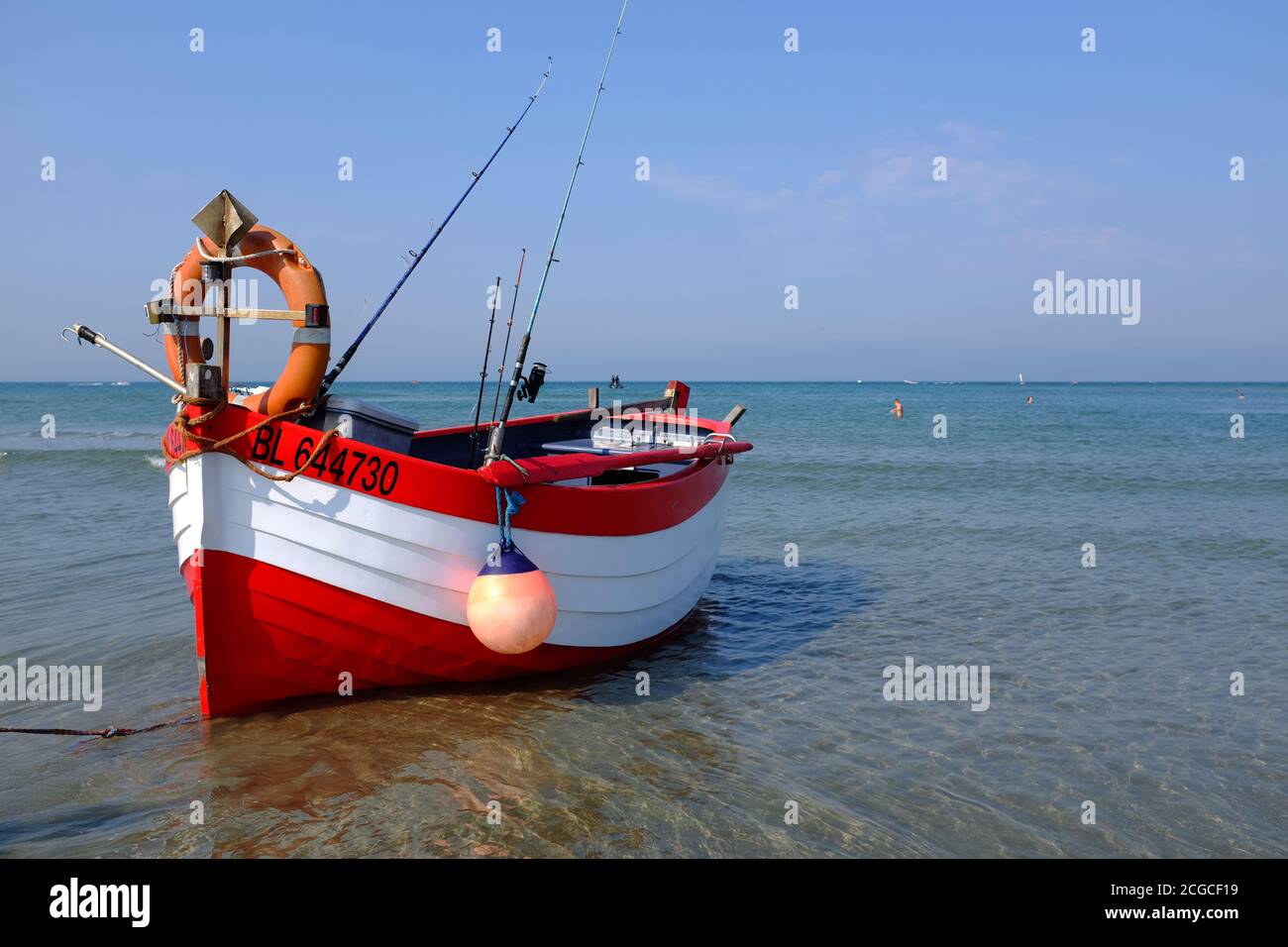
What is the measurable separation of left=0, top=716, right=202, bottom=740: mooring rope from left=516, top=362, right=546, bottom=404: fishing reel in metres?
3.27

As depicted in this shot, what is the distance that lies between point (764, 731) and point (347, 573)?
2939 mm

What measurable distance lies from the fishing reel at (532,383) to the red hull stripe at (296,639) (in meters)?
2.08

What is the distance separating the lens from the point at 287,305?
560 cm

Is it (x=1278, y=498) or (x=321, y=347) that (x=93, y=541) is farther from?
(x=1278, y=498)

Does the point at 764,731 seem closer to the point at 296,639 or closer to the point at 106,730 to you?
the point at 296,639

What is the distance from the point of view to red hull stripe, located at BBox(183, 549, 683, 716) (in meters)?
5.37

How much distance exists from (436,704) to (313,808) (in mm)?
1526

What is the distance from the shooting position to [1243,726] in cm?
586

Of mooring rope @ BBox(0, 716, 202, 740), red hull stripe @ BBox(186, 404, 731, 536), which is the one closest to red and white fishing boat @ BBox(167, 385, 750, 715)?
red hull stripe @ BBox(186, 404, 731, 536)

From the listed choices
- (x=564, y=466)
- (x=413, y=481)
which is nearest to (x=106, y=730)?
(x=413, y=481)

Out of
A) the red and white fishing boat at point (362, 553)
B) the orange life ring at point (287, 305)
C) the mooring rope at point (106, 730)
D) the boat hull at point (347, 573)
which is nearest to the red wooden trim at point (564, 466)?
the red and white fishing boat at point (362, 553)
